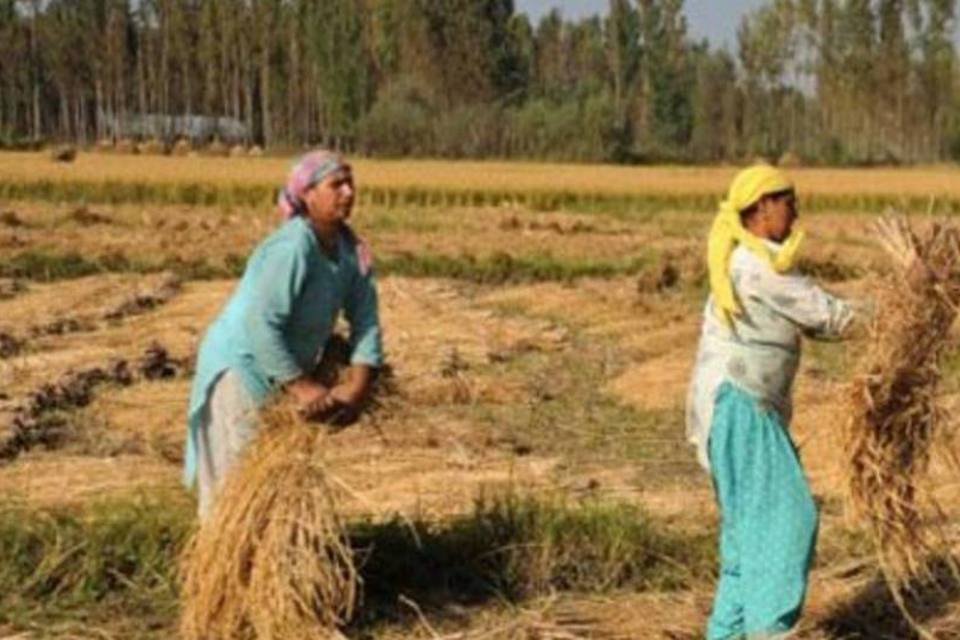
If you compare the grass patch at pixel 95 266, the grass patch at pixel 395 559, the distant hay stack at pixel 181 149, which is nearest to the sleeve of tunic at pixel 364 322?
the grass patch at pixel 395 559

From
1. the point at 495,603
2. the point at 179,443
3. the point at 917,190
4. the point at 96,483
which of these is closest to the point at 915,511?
the point at 495,603

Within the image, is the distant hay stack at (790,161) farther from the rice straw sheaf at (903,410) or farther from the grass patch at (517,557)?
the rice straw sheaf at (903,410)

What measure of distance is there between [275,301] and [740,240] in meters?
1.26

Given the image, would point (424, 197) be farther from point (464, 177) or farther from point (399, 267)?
point (399, 267)

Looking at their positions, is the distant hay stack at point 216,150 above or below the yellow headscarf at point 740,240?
below

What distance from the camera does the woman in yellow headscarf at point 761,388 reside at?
15.3ft

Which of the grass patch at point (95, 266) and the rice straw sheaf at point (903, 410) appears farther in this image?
the grass patch at point (95, 266)

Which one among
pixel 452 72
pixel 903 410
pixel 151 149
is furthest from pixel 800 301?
pixel 452 72

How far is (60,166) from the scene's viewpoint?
39656mm

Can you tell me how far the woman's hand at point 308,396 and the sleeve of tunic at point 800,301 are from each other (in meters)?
1.22

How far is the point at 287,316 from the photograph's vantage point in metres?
4.87

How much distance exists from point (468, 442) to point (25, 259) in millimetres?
12059

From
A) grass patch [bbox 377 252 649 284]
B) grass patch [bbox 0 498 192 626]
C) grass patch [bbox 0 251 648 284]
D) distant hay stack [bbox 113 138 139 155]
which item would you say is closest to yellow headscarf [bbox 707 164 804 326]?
grass patch [bbox 0 498 192 626]

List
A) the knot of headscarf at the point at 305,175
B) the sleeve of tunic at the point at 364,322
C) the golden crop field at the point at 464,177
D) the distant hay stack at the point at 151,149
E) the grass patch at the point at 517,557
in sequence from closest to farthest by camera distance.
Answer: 1. the knot of headscarf at the point at 305,175
2. the sleeve of tunic at the point at 364,322
3. the grass patch at the point at 517,557
4. the golden crop field at the point at 464,177
5. the distant hay stack at the point at 151,149
